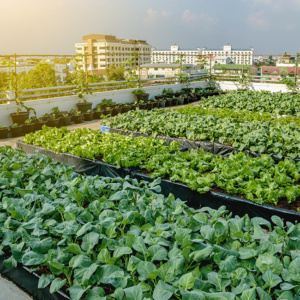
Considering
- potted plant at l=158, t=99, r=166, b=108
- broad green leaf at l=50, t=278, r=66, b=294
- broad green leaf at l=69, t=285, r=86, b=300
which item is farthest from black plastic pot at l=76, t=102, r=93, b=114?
broad green leaf at l=69, t=285, r=86, b=300

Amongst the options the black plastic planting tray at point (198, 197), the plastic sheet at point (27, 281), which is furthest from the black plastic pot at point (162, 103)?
the plastic sheet at point (27, 281)

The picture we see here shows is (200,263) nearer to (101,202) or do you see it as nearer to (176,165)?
(101,202)

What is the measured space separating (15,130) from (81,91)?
10.3 feet

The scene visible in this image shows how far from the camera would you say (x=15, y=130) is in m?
→ 8.34

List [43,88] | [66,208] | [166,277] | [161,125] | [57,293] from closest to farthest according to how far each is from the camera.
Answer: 1. [166,277]
2. [57,293]
3. [66,208]
4. [161,125]
5. [43,88]

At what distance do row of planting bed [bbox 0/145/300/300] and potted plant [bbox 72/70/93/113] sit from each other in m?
7.92

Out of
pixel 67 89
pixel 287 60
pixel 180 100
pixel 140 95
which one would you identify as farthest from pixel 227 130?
pixel 287 60

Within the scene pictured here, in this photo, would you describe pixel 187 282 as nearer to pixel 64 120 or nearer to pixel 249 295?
pixel 249 295

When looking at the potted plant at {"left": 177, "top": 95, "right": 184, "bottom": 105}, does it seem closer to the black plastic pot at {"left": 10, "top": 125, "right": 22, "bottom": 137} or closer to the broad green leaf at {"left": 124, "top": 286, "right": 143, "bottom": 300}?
the black plastic pot at {"left": 10, "top": 125, "right": 22, "bottom": 137}

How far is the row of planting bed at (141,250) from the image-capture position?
5.90 feet

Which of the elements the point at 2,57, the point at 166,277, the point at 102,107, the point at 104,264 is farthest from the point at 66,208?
the point at 102,107

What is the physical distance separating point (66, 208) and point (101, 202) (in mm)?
328

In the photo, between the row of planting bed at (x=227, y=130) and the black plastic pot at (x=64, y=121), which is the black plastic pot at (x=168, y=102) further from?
the black plastic pot at (x=64, y=121)

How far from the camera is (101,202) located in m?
2.83
